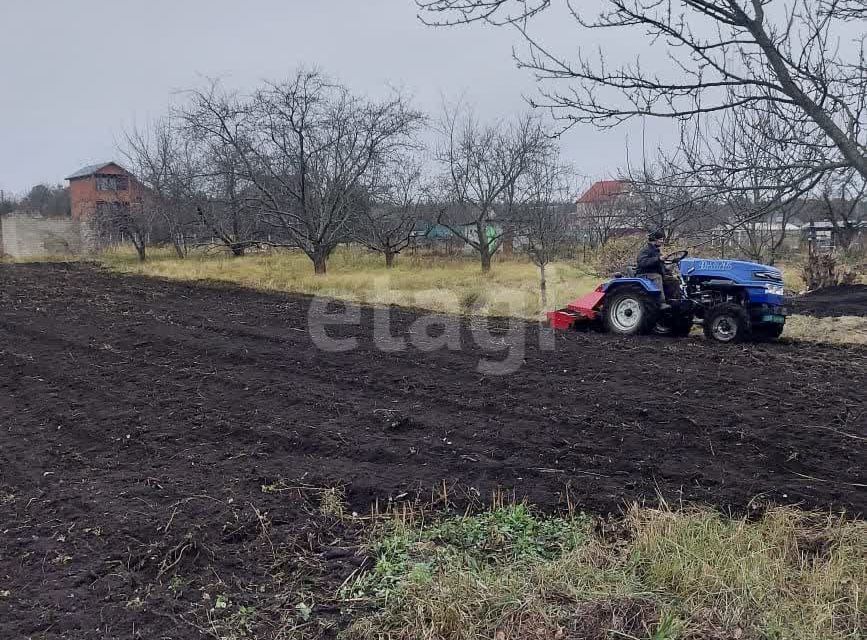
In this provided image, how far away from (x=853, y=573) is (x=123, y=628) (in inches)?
133

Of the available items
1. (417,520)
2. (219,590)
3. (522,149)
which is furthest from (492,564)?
(522,149)

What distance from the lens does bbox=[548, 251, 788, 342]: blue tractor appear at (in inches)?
329

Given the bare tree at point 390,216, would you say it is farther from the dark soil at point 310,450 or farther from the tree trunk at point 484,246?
the dark soil at point 310,450

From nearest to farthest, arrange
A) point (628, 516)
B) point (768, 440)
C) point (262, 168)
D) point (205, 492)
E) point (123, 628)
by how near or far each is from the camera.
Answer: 1. point (123, 628)
2. point (628, 516)
3. point (205, 492)
4. point (768, 440)
5. point (262, 168)

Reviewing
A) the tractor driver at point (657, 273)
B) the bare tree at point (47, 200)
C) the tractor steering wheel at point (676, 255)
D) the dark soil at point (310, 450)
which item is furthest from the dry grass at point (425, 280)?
the bare tree at point (47, 200)

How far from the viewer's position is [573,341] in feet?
28.1

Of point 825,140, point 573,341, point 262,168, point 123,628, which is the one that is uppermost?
point 262,168

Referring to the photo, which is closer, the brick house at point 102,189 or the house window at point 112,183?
the brick house at point 102,189

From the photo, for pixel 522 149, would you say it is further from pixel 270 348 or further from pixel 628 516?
pixel 628 516

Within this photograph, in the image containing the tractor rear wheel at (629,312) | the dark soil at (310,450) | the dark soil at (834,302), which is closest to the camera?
the dark soil at (310,450)

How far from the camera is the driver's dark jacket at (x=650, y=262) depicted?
859 centimetres

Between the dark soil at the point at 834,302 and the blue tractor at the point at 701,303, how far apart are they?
3283 mm

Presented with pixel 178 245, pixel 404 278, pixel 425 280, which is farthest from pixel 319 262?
pixel 178 245

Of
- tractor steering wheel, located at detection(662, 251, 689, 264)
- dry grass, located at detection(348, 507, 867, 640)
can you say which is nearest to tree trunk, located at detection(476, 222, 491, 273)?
tractor steering wheel, located at detection(662, 251, 689, 264)
